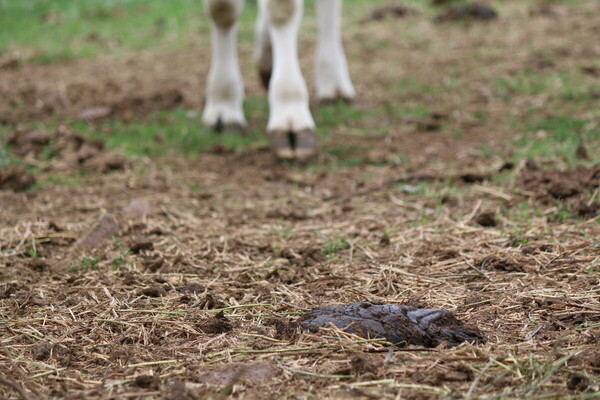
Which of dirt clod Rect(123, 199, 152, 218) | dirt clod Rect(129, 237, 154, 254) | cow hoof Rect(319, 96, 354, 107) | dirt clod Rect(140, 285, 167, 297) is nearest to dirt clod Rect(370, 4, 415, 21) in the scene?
cow hoof Rect(319, 96, 354, 107)

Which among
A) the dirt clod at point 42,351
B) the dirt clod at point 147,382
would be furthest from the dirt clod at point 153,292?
the dirt clod at point 147,382

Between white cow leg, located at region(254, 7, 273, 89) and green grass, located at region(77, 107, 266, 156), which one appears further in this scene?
white cow leg, located at region(254, 7, 273, 89)

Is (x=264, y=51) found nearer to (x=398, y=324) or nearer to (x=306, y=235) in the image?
(x=306, y=235)

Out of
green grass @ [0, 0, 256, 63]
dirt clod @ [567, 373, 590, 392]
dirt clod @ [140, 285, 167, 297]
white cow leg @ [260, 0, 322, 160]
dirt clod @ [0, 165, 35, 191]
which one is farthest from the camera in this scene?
green grass @ [0, 0, 256, 63]

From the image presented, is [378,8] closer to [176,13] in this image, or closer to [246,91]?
[176,13]

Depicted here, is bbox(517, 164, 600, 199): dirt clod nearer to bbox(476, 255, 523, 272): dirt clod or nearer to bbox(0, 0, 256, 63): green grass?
bbox(476, 255, 523, 272): dirt clod

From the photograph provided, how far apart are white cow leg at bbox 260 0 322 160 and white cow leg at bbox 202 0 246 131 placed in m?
0.87

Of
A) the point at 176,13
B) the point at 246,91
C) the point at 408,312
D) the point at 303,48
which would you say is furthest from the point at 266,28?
the point at 176,13

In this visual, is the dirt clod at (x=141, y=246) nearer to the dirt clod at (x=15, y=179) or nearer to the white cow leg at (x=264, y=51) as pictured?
the dirt clod at (x=15, y=179)

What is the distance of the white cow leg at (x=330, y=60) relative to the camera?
6.36 m

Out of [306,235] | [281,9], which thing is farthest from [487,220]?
[281,9]

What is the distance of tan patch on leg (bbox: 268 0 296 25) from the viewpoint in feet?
15.5

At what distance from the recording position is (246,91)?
7133 millimetres

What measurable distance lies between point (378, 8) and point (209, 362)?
929 cm
